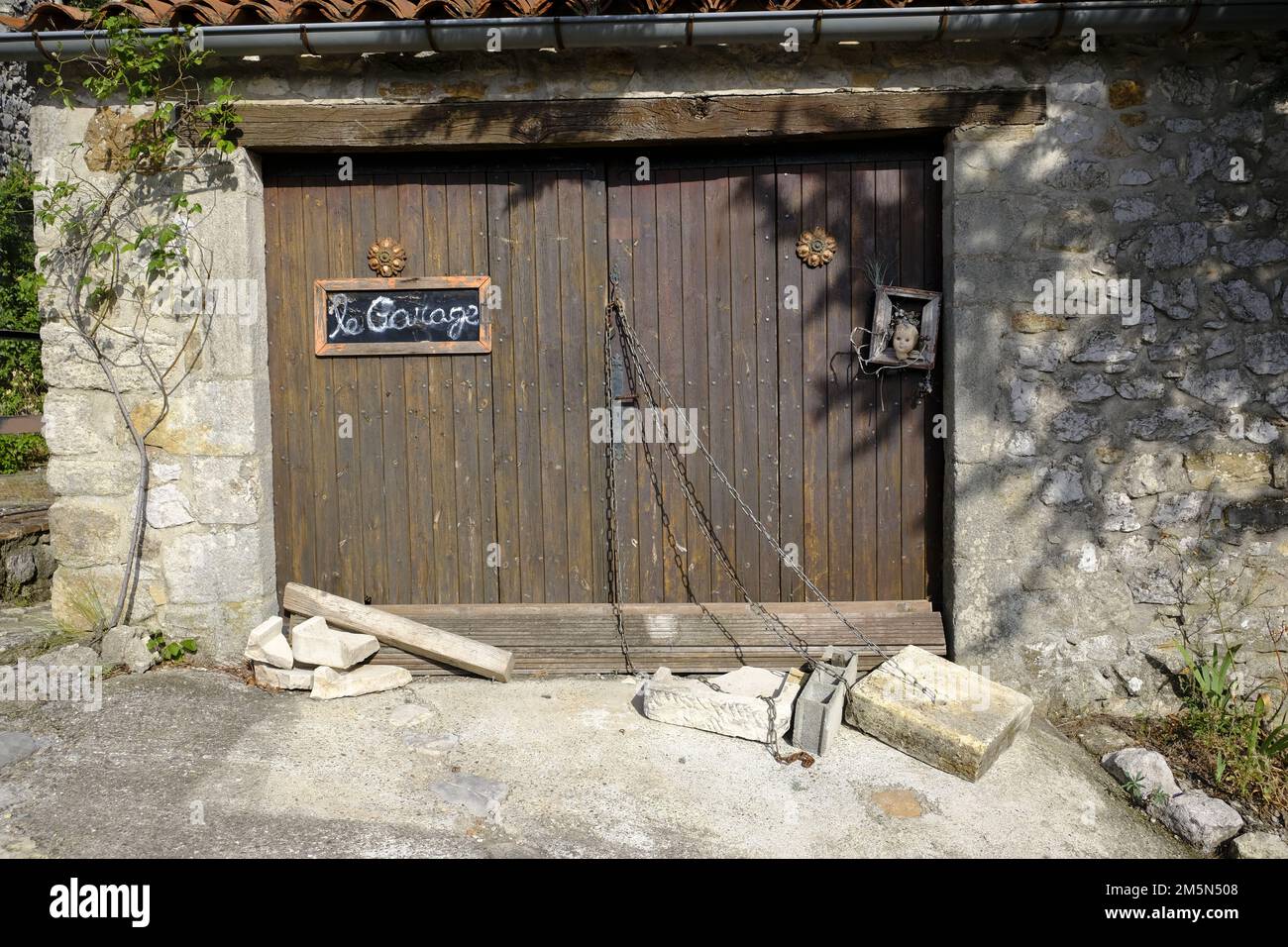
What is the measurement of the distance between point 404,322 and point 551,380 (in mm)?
716

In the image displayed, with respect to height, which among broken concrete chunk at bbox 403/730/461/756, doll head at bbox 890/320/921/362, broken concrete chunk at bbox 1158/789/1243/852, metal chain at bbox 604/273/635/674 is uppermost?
doll head at bbox 890/320/921/362

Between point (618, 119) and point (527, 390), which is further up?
point (618, 119)

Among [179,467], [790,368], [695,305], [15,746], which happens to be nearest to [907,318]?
[790,368]

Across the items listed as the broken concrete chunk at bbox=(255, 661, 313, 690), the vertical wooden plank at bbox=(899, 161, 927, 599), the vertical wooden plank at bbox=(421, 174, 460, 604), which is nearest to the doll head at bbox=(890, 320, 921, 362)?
the vertical wooden plank at bbox=(899, 161, 927, 599)

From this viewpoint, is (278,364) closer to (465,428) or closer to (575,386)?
(465,428)

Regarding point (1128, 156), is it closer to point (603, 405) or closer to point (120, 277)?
point (603, 405)

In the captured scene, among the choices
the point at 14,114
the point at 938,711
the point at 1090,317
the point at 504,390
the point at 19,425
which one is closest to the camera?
the point at 938,711

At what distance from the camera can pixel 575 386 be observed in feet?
13.2

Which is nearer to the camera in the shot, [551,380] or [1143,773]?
[1143,773]

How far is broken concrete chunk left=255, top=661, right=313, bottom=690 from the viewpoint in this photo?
370 cm

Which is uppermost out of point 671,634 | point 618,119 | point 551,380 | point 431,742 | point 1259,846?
point 618,119

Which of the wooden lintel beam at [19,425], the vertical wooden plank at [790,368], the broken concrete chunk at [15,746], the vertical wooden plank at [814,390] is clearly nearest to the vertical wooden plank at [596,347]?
the vertical wooden plank at [790,368]

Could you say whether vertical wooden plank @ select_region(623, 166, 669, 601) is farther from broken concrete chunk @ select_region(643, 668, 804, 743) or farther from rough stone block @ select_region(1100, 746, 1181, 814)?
rough stone block @ select_region(1100, 746, 1181, 814)

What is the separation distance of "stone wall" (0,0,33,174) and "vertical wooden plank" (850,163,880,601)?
8.96 meters
